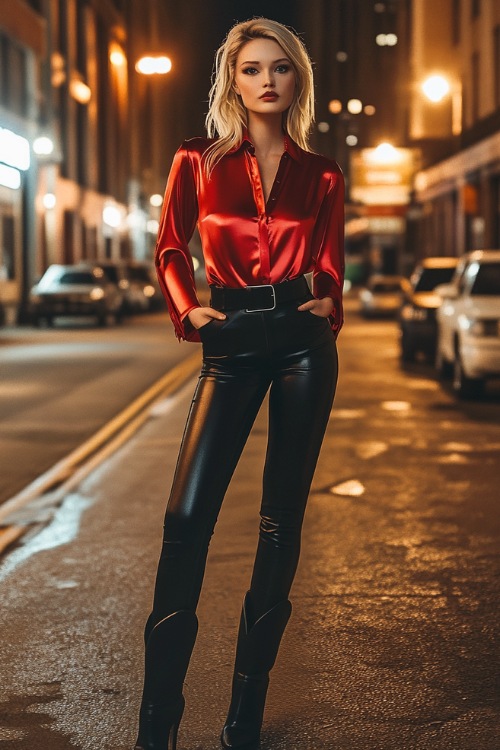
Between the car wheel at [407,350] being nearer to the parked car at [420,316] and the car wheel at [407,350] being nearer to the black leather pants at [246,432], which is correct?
the parked car at [420,316]

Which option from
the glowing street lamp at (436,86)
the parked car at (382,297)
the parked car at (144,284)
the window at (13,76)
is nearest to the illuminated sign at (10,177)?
the window at (13,76)

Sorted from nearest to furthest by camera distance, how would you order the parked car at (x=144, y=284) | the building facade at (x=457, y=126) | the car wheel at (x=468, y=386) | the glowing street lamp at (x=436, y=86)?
the car wheel at (x=468, y=386) < the glowing street lamp at (x=436, y=86) < the building facade at (x=457, y=126) < the parked car at (x=144, y=284)

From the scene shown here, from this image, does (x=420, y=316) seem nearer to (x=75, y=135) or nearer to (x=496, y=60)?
(x=496, y=60)

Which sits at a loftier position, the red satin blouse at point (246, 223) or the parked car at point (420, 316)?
the red satin blouse at point (246, 223)

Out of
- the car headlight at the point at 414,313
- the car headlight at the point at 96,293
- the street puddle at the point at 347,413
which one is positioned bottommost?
the street puddle at the point at 347,413

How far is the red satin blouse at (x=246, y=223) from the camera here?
396cm

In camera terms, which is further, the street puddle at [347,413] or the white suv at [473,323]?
the white suv at [473,323]

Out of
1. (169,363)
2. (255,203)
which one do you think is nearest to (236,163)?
(255,203)

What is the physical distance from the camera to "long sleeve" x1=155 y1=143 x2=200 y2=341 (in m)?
4.04

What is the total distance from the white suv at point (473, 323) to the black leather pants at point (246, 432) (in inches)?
471

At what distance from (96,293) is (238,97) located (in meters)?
33.5

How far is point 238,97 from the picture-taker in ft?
13.6

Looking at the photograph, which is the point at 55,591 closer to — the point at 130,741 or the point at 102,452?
the point at 130,741

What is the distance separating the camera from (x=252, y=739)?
13.2 ft
